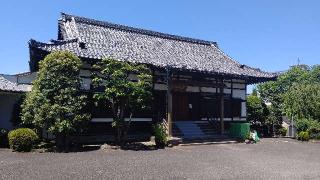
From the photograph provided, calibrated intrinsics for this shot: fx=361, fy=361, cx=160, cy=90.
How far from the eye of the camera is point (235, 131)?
24047mm

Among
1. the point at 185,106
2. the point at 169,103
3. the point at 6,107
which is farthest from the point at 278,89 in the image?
the point at 6,107

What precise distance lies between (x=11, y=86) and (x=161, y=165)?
12919mm

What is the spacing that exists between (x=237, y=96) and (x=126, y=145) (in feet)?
36.7

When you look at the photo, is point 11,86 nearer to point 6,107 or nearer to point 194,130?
point 6,107

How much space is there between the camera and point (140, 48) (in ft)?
80.4

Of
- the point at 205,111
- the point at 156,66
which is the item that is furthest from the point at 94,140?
the point at 205,111

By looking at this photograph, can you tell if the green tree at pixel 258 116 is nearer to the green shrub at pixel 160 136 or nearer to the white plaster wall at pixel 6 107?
the green shrub at pixel 160 136

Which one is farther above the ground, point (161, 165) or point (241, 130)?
point (241, 130)

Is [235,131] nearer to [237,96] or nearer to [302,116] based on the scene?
[237,96]

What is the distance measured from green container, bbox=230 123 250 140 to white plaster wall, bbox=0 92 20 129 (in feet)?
45.6

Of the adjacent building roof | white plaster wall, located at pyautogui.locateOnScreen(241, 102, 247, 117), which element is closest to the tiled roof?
the adjacent building roof

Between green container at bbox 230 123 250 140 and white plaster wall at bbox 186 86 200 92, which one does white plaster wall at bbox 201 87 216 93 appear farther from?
green container at bbox 230 123 250 140

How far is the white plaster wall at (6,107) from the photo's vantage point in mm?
21266

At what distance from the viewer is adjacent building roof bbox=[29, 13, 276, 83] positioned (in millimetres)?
21016
